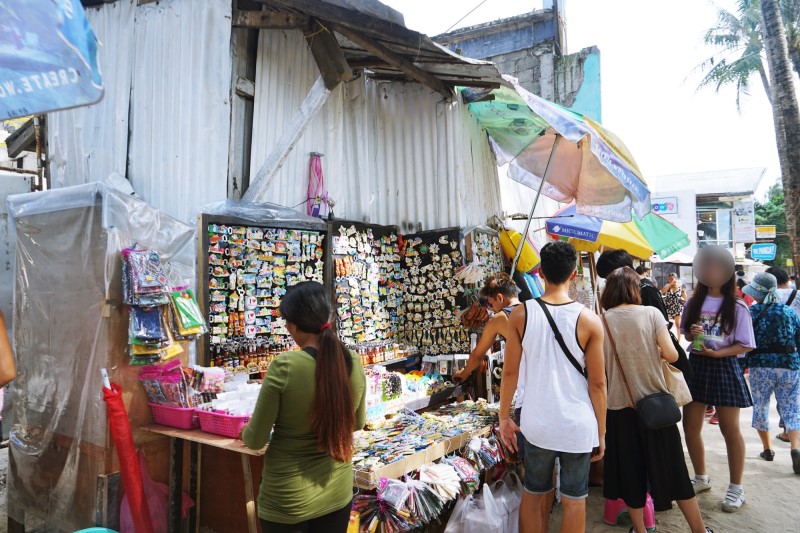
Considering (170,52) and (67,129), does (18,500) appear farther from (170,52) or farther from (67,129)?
(170,52)

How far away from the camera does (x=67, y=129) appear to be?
4.78 meters

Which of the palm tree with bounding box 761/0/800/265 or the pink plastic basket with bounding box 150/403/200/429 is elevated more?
the palm tree with bounding box 761/0/800/265

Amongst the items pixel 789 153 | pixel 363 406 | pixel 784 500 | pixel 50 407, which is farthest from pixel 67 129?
pixel 789 153

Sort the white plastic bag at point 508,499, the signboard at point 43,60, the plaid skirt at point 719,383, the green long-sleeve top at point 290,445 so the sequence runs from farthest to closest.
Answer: the plaid skirt at point 719,383 < the white plastic bag at point 508,499 < the green long-sleeve top at point 290,445 < the signboard at point 43,60

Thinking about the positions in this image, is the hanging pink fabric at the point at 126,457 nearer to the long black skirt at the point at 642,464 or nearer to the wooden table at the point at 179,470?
the wooden table at the point at 179,470

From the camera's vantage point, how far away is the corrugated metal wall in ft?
13.6

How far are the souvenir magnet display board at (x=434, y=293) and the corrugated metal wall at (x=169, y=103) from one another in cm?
250

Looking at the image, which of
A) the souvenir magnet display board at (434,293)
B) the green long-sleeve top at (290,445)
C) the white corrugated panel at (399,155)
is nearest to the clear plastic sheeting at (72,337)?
the green long-sleeve top at (290,445)

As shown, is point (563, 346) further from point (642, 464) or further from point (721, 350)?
point (721, 350)

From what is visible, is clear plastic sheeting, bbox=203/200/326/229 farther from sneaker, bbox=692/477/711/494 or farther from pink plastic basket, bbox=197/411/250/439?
sneaker, bbox=692/477/711/494

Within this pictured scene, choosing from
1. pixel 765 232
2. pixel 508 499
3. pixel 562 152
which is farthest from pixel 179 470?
pixel 765 232

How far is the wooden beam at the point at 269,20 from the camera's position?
14.4 ft

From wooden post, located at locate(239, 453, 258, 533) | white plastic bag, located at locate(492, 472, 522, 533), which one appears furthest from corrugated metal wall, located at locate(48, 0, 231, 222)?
white plastic bag, located at locate(492, 472, 522, 533)

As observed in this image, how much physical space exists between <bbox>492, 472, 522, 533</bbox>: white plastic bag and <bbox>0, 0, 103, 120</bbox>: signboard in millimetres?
3525
